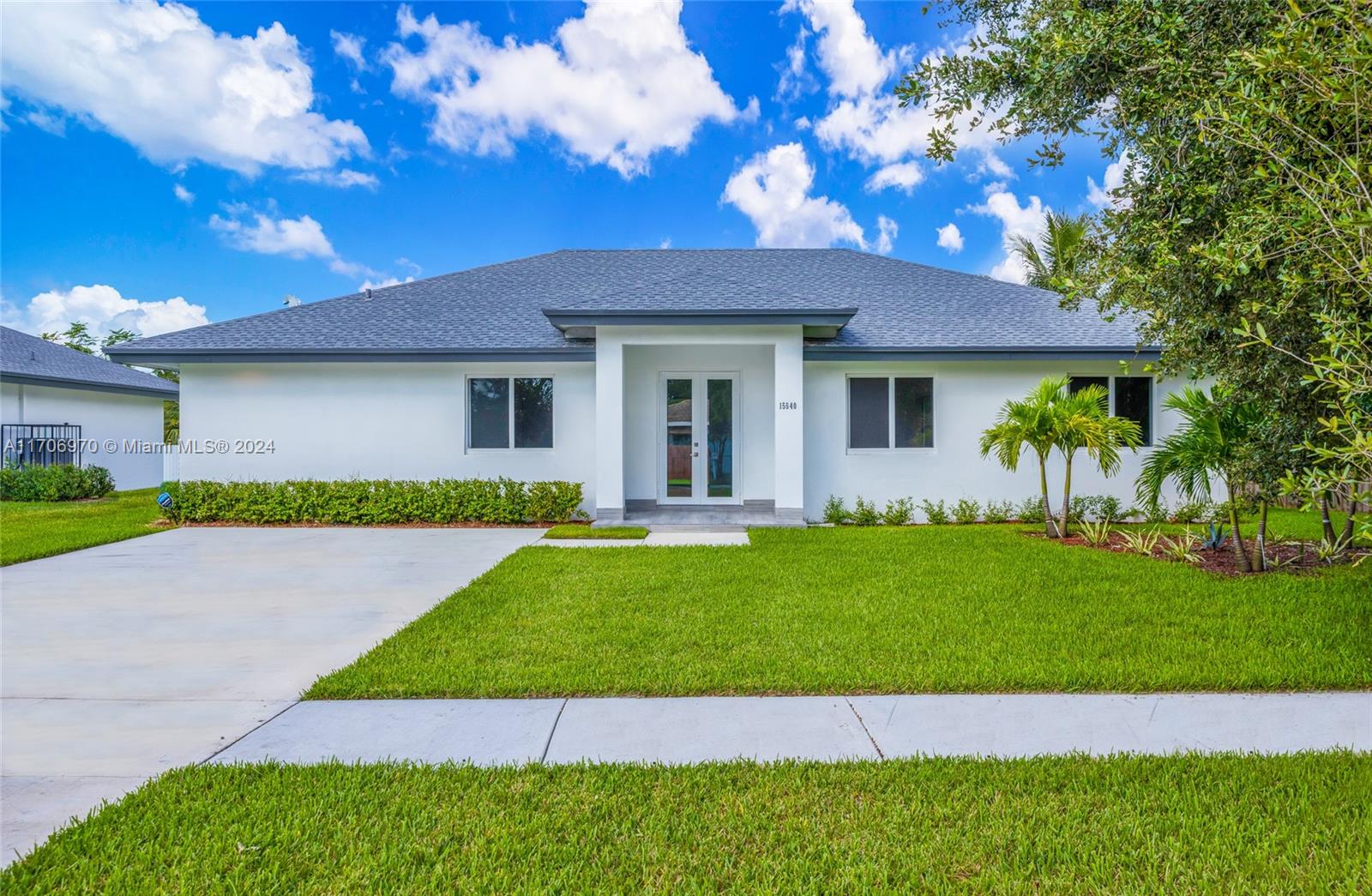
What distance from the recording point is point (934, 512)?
41.3ft

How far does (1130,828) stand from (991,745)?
824 mm

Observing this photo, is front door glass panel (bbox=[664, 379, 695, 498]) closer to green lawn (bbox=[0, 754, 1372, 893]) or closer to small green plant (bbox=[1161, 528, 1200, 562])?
small green plant (bbox=[1161, 528, 1200, 562])

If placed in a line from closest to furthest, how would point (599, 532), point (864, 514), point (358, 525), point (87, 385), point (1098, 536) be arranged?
point (1098, 536), point (599, 532), point (358, 525), point (864, 514), point (87, 385)

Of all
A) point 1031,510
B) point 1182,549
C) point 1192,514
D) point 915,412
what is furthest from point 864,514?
point 1192,514

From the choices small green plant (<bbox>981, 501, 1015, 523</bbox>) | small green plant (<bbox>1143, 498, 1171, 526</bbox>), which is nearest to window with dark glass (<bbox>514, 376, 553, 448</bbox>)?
small green plant (<bbox>981, 501, 1015, 523</bbox>)

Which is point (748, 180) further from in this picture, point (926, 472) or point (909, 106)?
point (909, 106)

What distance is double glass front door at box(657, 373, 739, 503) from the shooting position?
13.6 metres

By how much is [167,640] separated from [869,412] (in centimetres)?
1100

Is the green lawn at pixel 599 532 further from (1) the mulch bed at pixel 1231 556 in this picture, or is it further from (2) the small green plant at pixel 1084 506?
(2) the small green plant at pixel 1084 506

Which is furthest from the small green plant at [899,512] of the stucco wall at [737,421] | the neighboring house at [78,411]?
the neighboring house at [78,411]

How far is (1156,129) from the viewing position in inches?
169

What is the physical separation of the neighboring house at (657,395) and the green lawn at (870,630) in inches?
167

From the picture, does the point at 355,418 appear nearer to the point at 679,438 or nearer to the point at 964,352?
the point at 679,438

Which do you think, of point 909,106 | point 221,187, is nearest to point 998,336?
point 909,106
